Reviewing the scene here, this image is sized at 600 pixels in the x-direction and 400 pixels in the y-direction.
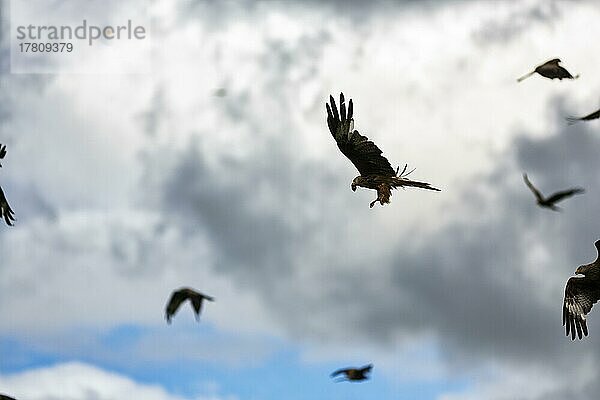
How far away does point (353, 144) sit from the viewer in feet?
80.2

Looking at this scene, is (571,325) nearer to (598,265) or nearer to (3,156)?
(598,265)

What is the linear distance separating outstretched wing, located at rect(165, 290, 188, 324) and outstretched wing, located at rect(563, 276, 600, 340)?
435 inches

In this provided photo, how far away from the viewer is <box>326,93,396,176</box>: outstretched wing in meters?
24.2

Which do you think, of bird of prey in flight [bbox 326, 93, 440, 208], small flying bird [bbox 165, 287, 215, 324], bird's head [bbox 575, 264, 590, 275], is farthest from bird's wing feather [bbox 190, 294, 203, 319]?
bird's head [bbox 575, 264, 590, 275]

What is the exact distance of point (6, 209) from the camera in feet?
77.8

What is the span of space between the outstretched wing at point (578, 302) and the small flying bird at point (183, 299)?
10959 mm

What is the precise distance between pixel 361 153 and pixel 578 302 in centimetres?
700

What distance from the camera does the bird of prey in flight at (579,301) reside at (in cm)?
2464

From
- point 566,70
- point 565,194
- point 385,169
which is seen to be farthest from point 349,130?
point 565,194

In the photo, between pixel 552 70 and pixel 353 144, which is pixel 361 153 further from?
pixel 552 70

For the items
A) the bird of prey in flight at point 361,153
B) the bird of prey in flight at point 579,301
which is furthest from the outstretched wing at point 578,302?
the bird of prey in flight at point 361,153

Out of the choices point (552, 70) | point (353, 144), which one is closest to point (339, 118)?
point (353, 144)

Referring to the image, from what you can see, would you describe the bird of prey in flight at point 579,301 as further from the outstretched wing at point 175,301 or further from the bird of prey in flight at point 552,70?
the outstretched wing at point 175,301

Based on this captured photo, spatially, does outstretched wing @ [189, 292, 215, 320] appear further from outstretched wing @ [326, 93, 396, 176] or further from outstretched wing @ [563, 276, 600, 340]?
outstretched wing @ [563, 276, 600, 340]
